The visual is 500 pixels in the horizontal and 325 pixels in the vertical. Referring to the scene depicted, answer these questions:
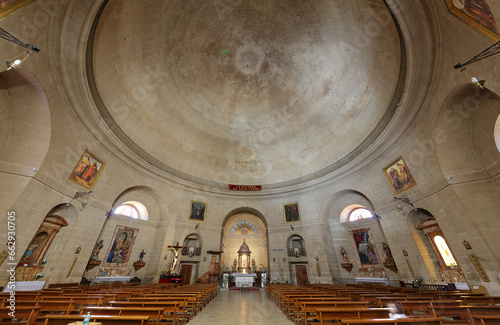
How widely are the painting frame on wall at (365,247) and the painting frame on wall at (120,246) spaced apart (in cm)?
1791

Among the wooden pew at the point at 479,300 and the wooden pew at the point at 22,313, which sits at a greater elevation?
the wooden pew at the point at 479,300

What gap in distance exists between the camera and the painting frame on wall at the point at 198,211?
18.6 metres

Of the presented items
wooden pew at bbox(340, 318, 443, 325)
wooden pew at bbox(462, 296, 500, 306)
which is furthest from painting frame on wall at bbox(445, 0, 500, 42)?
wooden pew at bbox(340, 318, 443, 325)

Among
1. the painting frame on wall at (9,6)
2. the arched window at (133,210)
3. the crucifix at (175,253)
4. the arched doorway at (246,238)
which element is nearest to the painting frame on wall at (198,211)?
the arched doorway at (246,238)

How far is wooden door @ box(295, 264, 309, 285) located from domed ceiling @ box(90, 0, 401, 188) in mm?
7749

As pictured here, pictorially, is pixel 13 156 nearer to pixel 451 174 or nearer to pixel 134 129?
pixel 134 129

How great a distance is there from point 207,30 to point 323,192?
17177 mm

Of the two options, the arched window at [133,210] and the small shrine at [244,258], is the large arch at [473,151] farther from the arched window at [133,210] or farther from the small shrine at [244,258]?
the arched window at [133,210]

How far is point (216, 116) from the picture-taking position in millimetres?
20406

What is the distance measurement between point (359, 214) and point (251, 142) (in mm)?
12234

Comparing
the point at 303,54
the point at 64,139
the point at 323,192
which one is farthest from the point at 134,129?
the point at 323,192

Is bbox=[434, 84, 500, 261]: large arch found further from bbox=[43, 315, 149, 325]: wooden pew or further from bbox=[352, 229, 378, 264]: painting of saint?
bbox=[43, 315, 149, 325]: wooden pew

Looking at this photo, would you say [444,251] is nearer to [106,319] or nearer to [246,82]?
[106,319]

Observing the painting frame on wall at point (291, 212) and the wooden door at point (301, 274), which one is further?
the painting frame on wall at point (291, 212)
